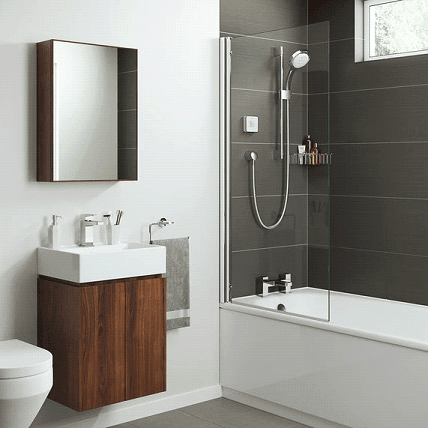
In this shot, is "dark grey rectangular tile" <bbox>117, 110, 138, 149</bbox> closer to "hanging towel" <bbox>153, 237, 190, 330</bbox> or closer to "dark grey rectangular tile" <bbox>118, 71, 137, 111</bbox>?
"dark grey rectangular tile" <bbox>118, 71, 137, 111</bbox>

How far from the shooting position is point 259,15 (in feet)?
15.0

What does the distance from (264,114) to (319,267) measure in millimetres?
930

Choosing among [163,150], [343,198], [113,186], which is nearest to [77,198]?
[113,186]

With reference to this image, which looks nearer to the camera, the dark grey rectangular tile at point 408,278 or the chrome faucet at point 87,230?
the chrome faucet at point 87,230

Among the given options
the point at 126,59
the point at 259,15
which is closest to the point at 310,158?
the point at 126,59

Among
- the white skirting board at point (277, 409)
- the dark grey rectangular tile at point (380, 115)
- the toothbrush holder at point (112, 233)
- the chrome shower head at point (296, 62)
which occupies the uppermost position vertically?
the chrome shower head at point (296, 62)

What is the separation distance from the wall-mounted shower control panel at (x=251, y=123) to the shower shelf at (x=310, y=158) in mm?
310

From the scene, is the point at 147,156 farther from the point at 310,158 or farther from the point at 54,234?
the point at 310,158

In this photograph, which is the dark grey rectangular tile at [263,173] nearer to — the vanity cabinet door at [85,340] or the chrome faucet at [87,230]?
the chrome faucet at [87,230]

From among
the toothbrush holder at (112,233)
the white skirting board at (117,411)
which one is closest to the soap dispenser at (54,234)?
the toothbrush holder at (112,233)

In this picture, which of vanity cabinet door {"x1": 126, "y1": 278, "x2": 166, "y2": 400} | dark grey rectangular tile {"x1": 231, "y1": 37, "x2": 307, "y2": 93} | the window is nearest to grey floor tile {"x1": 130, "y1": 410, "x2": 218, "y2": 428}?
vanity cabinet door {"x1": 126, "y1": 278, "x2": 166, "y2": 400}

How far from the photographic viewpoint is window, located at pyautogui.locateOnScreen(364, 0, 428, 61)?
4.33 metres

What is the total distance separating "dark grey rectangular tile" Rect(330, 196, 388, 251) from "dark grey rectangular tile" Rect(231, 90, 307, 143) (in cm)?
95

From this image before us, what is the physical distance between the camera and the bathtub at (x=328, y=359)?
10.9ft
